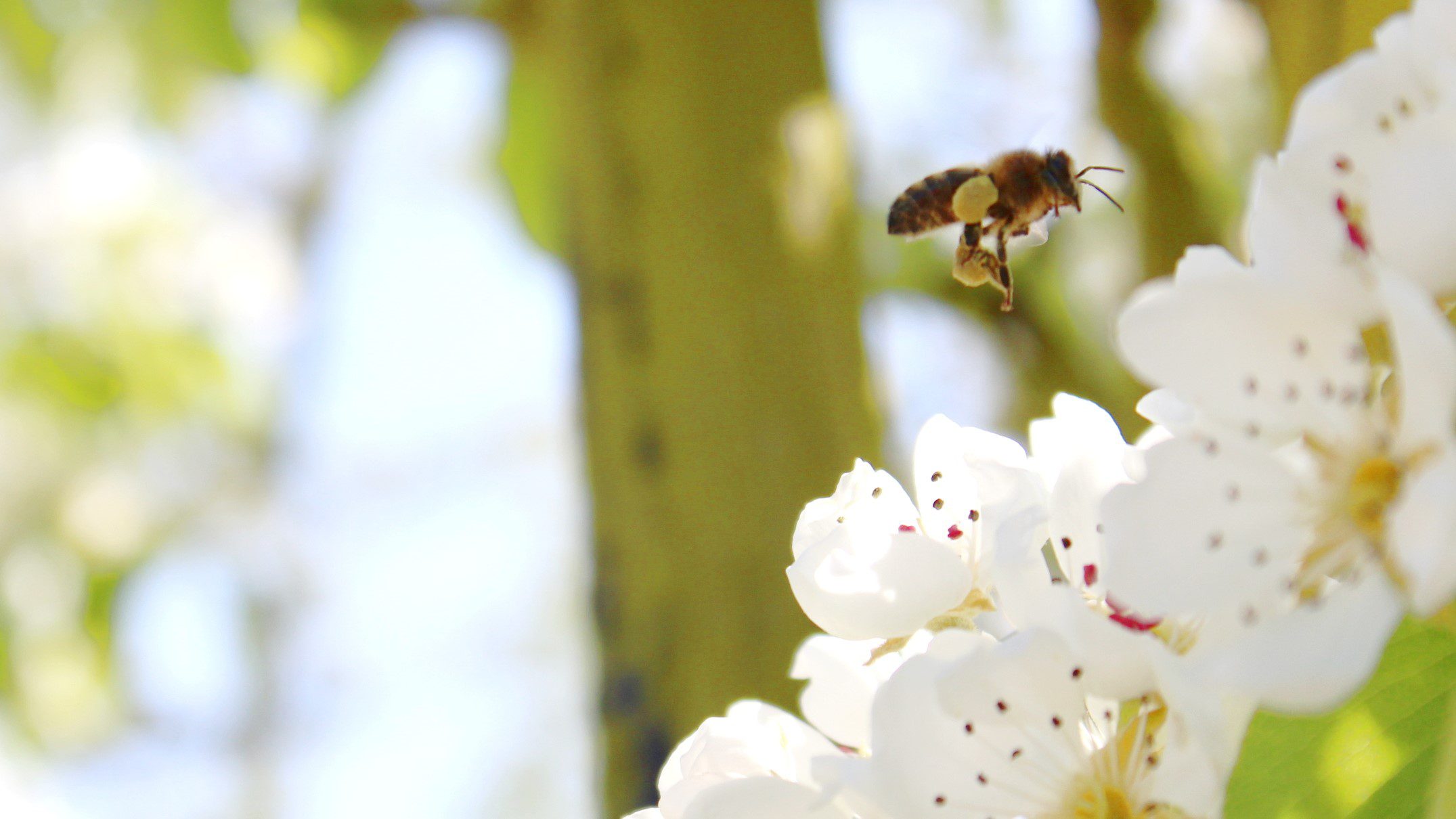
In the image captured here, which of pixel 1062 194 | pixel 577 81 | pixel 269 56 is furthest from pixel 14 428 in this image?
pixel 1062 194

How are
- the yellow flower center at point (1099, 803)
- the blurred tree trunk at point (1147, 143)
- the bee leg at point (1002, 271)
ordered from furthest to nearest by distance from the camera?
1. the blurred tree trunk at point (1147, 143)
2. the bee leg at point (1002, 271)
3. the yellow flower center at point (1099, 803)

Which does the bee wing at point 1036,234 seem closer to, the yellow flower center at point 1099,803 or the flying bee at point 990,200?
the flying bee at point 990,200

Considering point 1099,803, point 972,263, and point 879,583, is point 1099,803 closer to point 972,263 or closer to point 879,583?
point 879,583

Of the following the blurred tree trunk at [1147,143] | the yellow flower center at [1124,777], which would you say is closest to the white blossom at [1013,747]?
the yellow flower center at [1124,777]

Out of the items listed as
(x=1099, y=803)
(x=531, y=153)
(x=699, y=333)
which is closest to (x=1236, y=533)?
(x=1099, y=803)

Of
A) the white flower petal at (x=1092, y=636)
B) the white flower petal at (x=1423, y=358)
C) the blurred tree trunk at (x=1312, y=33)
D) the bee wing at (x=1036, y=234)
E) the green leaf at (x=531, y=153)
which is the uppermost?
the green leaf at (x=531, y=153)

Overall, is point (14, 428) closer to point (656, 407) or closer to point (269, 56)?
point (269, 56)
